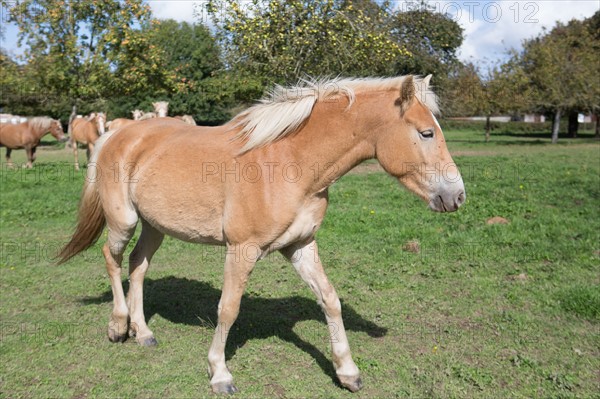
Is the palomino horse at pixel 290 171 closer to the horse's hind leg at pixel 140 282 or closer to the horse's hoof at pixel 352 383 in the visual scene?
the horse's hoof at pixel 352 383

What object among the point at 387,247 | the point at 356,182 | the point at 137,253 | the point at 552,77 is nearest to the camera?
the point at 137,253

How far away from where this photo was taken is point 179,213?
410cm

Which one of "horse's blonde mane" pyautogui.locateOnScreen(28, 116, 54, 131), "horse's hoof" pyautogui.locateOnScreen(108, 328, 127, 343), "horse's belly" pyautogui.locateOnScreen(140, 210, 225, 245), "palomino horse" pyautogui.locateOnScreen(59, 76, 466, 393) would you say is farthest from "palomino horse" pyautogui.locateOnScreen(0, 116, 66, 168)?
"palomino horse" pyautogui.locateOnScreen(59, 76, 466, 393)

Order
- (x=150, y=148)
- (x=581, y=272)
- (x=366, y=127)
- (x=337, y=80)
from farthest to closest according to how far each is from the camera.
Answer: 1. (x=581, y=272)
2. (x=150, y=148)
3. (x=337, y=80)
4. (x=366, y=127)

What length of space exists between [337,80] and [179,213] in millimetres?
1683

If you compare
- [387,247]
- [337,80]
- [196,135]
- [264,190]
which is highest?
[337,80]

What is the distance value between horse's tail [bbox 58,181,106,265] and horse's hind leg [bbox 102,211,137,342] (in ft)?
1.69

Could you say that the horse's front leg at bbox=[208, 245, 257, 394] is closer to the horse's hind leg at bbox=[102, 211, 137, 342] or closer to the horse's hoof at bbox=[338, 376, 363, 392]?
the horse's hoof at bbox=[338, 376, 363, 392]

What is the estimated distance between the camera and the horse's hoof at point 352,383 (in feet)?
12.2

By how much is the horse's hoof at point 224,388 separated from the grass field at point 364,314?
0.08 m

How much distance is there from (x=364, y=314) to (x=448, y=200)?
2229mm

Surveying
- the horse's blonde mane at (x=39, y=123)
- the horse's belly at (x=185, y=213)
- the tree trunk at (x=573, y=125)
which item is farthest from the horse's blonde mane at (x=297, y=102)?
the tree trunk at (x=573, y=125)

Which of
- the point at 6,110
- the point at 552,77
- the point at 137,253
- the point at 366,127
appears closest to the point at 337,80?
the point at 366,127

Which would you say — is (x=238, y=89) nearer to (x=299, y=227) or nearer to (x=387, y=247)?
(x=387, y=247)
